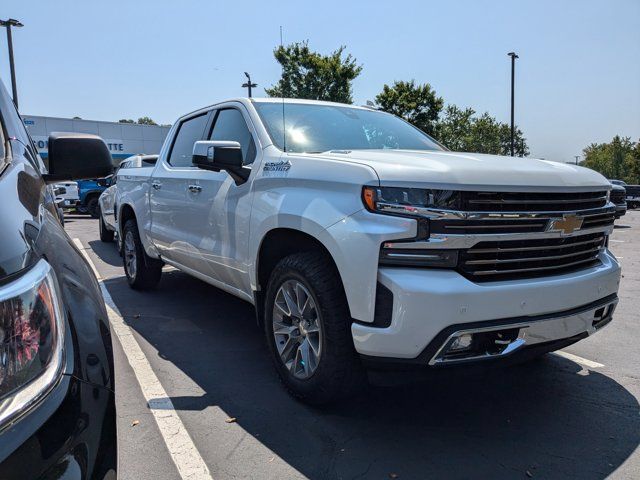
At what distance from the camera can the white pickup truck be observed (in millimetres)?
2506

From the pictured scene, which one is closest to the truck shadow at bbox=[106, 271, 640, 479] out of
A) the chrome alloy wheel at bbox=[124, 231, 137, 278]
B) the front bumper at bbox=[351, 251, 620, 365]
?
the front bumper at bbox=[351, 251, 620, 365]

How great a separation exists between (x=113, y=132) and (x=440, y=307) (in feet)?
111

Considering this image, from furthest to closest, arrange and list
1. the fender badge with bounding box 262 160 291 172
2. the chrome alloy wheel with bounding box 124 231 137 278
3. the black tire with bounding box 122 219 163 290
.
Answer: the chrome alloy wheel with bounding box 124 231 137 278
the black tire with bounding box 122 219 163 290
the fender badge with bounding box 262 160 291 172

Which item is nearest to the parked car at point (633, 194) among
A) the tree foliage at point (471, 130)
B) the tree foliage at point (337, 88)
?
the tree foliage at point (337, 88)

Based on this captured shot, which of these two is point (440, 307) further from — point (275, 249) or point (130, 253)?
point (130, 253)

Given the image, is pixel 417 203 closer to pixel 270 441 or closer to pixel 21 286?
pixel 270 441

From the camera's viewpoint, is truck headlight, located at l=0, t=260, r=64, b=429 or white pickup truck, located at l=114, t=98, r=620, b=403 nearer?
truck headlight, located at l=0, t=260, r=64, b=429

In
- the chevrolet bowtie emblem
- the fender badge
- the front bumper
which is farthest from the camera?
the fender badge

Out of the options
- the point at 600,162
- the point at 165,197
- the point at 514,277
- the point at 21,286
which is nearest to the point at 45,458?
the point at 21,286

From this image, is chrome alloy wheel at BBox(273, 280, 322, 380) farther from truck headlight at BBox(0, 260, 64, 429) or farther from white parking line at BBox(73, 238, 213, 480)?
truck headlight at BBox(0, 260, 64, 429)

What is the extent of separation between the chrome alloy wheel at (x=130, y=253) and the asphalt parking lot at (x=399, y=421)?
6.71 feet

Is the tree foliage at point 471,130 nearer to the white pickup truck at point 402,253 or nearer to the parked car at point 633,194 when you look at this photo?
the parked car at point 633,194

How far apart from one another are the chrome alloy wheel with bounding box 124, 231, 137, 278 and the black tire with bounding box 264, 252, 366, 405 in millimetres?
3822

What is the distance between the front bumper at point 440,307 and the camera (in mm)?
2436
